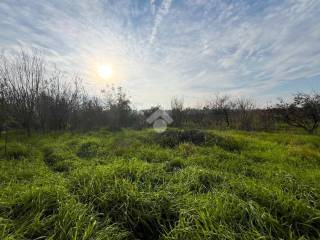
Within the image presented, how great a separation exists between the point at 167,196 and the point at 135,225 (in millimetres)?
557

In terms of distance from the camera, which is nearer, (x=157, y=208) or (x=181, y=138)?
(x=157, y=208)

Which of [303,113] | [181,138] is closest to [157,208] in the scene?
[181,138]

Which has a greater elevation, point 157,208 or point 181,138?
point 181,138

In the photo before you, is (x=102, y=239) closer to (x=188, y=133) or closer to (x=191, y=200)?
(x=191, y=200)

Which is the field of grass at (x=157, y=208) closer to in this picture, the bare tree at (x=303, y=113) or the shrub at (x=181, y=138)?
the shrub at (x=181, y=138)

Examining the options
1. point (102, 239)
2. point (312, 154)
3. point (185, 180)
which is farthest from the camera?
point (312, 154)

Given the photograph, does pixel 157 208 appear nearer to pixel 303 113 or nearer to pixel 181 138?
pixel 181 138

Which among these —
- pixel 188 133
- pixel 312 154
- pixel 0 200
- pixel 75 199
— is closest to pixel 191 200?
pixel 75 199

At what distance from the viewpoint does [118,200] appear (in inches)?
96.6

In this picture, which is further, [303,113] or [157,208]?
[303,113]

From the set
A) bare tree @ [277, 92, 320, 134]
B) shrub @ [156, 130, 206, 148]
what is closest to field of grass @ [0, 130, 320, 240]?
shrub @ [156, 130, 206, 148]

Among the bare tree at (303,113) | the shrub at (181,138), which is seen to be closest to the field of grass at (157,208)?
the shrub at (181,138)

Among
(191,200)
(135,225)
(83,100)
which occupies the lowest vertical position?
Answer: (135,225)

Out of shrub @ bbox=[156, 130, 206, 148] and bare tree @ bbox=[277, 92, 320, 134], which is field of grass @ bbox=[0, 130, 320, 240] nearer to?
shrub @ bbox=[156, 130, 206, 148]
